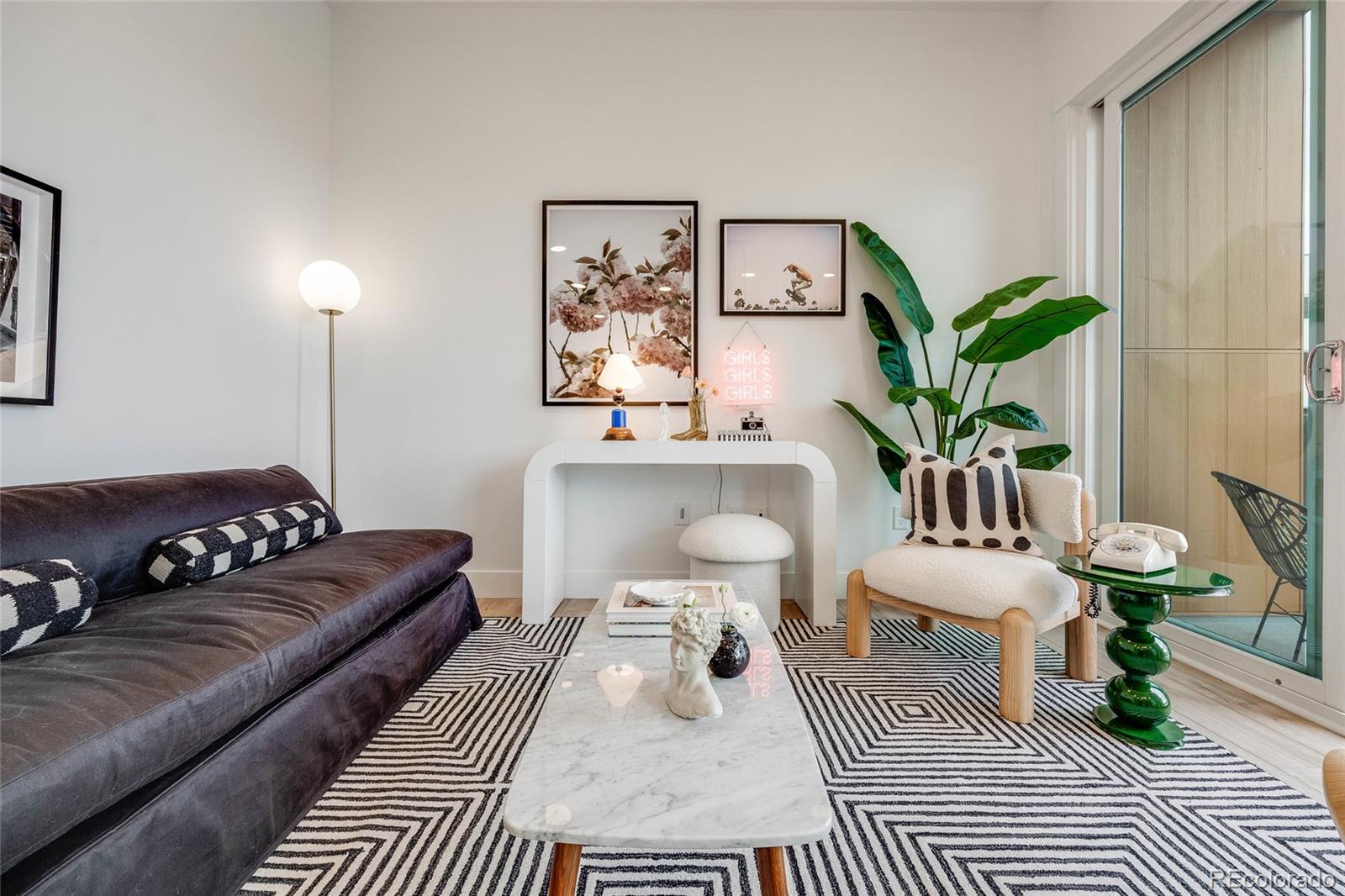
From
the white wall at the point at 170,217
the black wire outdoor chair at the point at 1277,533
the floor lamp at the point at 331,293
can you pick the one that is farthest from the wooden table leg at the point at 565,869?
the floor lamp at the point at 331,293

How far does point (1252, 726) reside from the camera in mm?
1825

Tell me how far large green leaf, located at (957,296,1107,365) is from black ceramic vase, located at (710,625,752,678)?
2.15 metres

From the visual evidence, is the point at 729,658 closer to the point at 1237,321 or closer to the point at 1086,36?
the point at 1237,321

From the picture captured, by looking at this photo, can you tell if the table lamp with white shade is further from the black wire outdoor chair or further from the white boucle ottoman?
the black wire outdoor chair

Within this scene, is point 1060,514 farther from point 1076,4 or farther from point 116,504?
point 116,504

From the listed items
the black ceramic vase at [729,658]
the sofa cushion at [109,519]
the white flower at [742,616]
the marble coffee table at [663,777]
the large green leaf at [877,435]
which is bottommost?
the marble coffee table at [663,777]

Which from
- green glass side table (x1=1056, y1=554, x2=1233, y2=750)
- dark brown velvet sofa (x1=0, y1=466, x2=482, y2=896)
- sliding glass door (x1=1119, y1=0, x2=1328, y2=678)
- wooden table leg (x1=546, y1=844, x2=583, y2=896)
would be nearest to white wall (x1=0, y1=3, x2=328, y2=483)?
dark brown velvet sofa (x1=0, y1=466, x2=482, y2=896)

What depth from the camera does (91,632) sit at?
130cm

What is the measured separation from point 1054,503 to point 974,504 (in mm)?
251

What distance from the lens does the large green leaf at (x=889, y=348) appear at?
307 cm

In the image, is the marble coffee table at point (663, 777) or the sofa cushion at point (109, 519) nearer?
the marble coffee table at point (663, 777)

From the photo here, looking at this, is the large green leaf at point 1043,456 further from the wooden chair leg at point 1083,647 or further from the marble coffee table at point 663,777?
the marble coffee table at point 663,777

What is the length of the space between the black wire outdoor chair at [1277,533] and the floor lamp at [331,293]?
12.4 feet

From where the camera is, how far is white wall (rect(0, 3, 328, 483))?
188 centimetres
